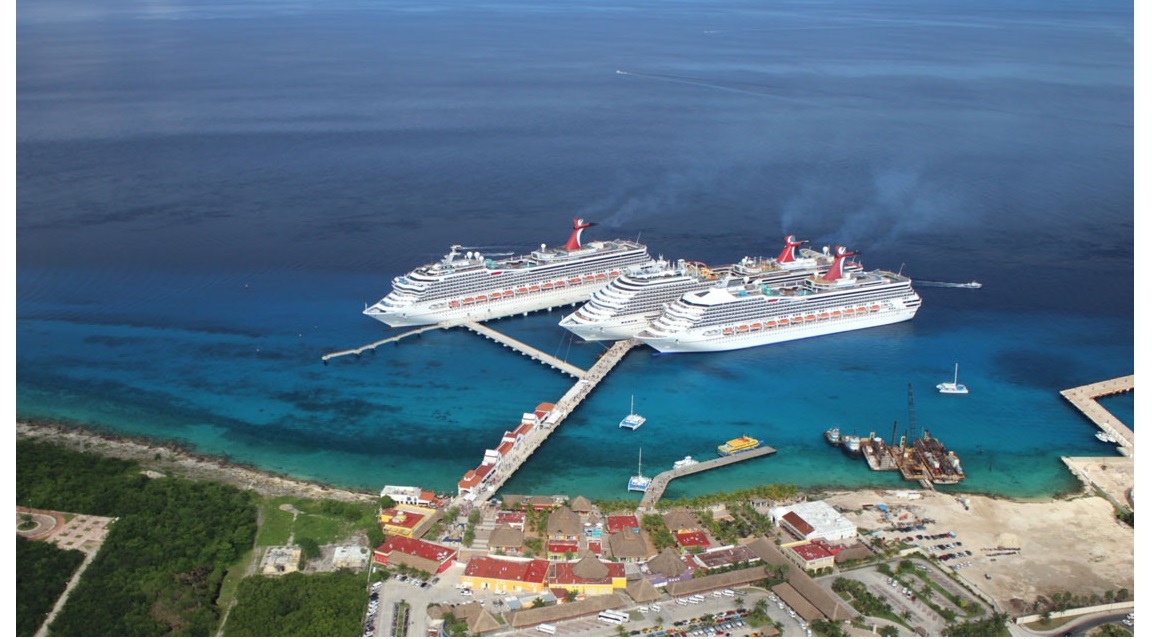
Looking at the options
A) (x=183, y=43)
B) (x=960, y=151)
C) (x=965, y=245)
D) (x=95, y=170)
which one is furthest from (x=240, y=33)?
(x=965, y=245)

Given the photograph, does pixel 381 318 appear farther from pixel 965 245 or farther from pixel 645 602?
pixel 965 245

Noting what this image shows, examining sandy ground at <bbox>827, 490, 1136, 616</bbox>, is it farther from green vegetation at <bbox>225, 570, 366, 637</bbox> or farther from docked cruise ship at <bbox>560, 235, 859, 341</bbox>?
docked cruise ship at <bbox>560, 235, 859, 341</bbox>

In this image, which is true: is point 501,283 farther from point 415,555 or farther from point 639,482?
point 415,555

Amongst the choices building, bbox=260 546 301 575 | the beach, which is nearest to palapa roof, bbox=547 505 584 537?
the beach

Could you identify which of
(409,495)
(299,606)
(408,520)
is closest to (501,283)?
(409,495)

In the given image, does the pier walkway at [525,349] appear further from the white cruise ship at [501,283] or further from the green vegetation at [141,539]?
the green vegetation at [141,539]

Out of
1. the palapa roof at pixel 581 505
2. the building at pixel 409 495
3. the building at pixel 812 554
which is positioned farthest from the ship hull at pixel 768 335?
the building at pixel 812 554
